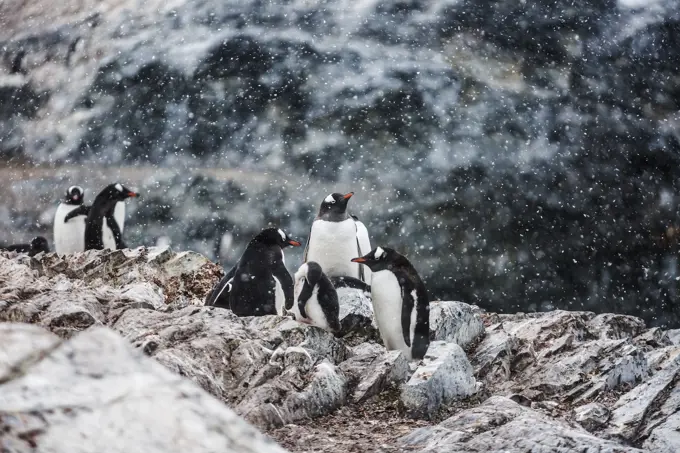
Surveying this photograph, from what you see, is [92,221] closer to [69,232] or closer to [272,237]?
[69,232]

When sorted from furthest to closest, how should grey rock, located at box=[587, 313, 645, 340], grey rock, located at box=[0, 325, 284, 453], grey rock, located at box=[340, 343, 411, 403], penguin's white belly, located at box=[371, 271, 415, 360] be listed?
grey rock, located at box=[587, 313, 645, 340], penguin's white belly, located at box=[371, 271, 415, 360], grey rock, located at box=[340, 343, 411, 403], grey rock, located at box=[0, 325, 284, 453]

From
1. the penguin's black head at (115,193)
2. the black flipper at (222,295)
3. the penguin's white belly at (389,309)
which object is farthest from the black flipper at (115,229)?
the penguin's white belly at (389,309)

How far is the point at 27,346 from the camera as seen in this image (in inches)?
44.0

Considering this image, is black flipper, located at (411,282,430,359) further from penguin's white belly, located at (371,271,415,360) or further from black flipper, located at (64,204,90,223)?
black flipper, located at (64,204,90,223)

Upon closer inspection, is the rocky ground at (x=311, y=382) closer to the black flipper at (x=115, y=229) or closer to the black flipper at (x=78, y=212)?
the black flipper at (x=115, y=229)

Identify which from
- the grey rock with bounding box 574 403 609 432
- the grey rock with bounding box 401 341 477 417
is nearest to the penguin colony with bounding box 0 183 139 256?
the grey rock with bounding box 401 341 477 417

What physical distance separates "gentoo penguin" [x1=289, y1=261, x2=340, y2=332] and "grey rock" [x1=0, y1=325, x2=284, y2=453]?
442 cm

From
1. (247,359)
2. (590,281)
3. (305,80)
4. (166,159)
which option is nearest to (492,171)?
(590,281)

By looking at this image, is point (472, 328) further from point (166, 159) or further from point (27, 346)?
point (166, 159)

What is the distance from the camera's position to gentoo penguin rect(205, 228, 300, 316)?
6.36 metres

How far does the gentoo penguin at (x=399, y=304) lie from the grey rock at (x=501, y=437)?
7.82ft

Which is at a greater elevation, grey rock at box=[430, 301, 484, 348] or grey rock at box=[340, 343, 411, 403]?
grey rock at box=[340, 343, 411, 403]

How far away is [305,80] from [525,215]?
6259 mm

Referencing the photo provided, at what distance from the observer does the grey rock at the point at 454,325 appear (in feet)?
19.5
